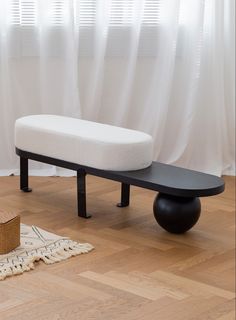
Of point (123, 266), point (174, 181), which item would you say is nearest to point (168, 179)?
point (174, 181)

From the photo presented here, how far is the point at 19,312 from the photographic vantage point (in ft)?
9.44

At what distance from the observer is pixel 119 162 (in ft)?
12.5

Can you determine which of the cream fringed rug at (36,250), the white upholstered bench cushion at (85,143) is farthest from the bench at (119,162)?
the cream fringed rug at (36,250)

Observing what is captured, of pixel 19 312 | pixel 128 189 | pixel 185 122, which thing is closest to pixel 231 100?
pixel 185 122

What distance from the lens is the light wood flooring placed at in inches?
116

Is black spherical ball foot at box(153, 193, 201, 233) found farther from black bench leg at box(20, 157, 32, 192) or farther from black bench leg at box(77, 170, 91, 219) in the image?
black bench leg at box(20, 157, 32, 192)

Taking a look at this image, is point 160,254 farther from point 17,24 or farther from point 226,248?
point 17,24

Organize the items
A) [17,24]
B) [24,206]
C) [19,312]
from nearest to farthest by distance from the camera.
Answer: [19,312]
[24,206]
[17,24]

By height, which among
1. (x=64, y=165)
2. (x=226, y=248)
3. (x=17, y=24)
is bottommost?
(x=226, y=248)

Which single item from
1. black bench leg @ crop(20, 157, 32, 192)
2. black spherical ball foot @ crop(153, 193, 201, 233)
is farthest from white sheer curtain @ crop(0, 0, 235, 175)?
black spherical ball foot @ crop(153, 193, 201, 233)

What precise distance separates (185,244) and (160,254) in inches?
7.5

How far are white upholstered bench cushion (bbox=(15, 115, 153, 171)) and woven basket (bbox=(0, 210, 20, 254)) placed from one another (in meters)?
0.58

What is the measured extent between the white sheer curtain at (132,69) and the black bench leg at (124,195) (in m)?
0.74

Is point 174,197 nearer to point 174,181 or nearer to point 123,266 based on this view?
point 174,181
